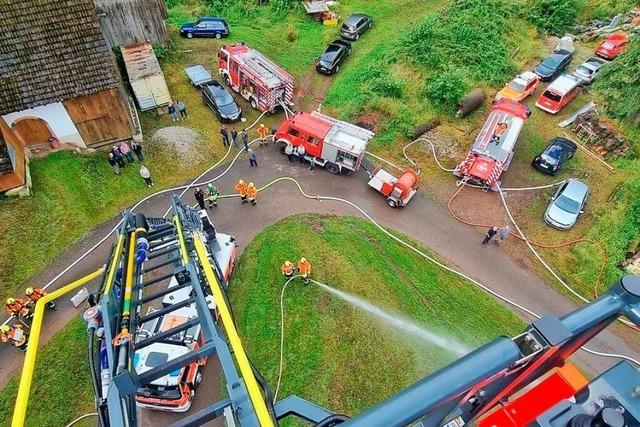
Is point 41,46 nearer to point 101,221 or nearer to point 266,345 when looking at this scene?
point 101,221

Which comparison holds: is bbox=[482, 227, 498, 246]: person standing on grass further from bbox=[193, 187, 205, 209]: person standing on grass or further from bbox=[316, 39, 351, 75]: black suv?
bbox=[316, 39, 351, 75]: black suv

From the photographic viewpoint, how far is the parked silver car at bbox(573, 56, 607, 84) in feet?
92.6

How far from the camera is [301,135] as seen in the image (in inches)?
890

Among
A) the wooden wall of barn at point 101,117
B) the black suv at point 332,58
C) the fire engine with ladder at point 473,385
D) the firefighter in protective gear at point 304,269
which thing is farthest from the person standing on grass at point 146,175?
the black suv at point 332,58

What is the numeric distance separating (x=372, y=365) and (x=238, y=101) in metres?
20.1

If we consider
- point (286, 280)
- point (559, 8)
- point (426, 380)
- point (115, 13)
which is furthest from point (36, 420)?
point (559, 8)

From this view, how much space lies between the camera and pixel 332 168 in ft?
75.6

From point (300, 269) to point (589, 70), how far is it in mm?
27031

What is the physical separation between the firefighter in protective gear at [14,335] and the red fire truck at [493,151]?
73.2 ft

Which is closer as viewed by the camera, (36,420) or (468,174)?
(36,420)

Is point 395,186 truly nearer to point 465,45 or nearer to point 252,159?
point 252,159

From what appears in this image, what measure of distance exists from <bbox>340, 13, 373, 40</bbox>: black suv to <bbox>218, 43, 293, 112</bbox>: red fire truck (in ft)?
31.8

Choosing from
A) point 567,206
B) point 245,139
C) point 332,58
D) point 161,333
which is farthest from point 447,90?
point 161,333

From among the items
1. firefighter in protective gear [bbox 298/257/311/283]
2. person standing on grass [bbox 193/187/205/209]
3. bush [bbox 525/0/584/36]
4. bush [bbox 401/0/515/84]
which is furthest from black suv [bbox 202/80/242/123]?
bush [bbox 525/0/584/36]
